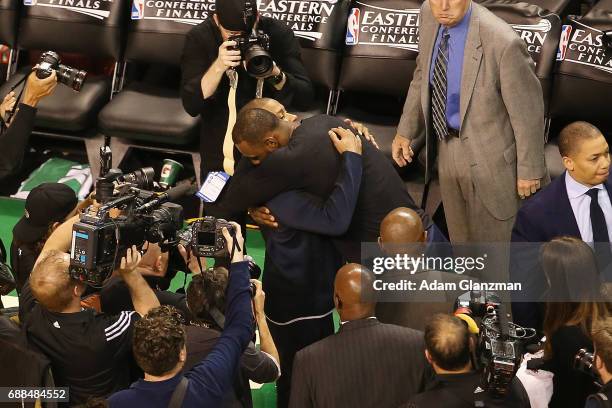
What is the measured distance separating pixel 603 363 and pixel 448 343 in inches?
17.4

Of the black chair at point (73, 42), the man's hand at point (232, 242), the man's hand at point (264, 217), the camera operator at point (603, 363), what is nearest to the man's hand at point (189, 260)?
the man's hand at point (264, 217)

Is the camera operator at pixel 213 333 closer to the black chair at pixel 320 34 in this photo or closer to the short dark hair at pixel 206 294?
the short dark hair at pixel 206 294

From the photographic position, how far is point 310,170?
12.4 ft

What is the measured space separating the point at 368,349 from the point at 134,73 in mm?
3786

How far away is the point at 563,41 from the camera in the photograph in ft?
17.7

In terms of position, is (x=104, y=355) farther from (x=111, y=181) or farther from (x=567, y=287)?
(x=567, y=287)

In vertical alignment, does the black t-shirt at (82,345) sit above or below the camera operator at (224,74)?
below

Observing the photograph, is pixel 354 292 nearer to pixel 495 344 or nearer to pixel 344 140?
pixel 495 344

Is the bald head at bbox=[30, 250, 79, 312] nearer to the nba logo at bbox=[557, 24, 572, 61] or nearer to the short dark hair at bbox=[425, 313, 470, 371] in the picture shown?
the short dark hair at bbox=[425, 313, 470, 371]

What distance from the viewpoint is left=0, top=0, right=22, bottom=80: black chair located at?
627cm

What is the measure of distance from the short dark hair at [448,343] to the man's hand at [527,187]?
1636 mm

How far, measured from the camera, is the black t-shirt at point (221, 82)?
4594 mm

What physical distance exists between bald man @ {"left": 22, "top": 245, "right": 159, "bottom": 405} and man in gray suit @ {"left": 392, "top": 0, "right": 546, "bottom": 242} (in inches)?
72.3

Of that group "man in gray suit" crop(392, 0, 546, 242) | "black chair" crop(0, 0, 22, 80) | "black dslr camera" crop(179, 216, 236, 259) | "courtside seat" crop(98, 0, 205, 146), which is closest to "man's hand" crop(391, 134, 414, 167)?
"man in gray suit" crop(392, 0, 546, 242)
